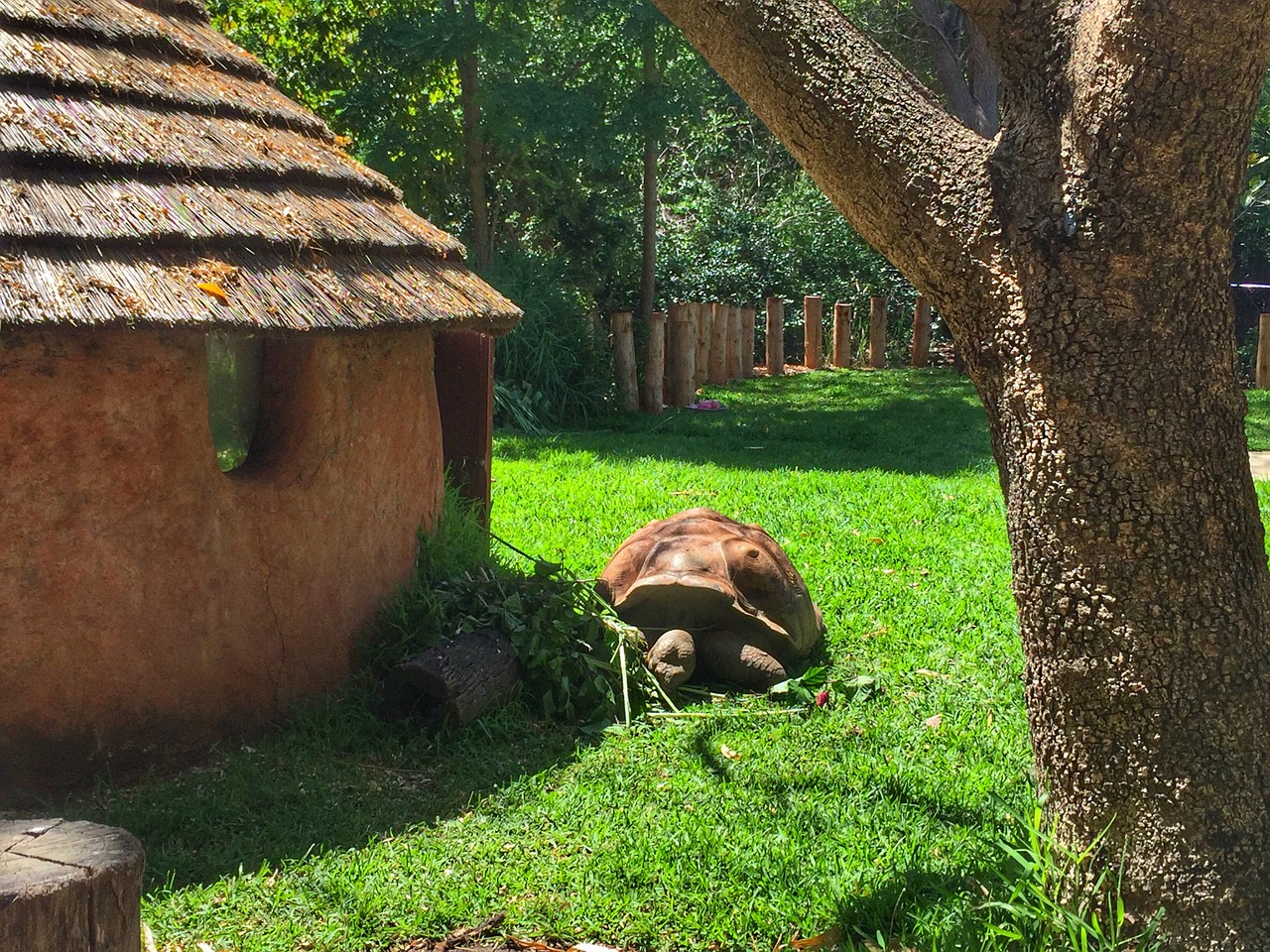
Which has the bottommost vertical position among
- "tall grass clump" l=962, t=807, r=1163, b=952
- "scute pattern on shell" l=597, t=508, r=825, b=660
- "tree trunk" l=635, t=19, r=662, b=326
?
"tall grass clump" l=962, t=807, r=1163, b=952

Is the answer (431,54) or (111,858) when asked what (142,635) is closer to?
(111,858)

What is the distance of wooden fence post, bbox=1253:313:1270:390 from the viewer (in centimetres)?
1788

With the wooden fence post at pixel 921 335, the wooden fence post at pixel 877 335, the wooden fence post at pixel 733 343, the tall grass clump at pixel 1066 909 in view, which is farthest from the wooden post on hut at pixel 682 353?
the tall grass clump at pixel 1066 909

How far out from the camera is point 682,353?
15.3 metres

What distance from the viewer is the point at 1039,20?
2957 millimetres

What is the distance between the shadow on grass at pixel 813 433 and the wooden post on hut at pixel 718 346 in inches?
21.6

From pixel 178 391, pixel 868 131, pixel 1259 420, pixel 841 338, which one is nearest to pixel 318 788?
pixel 178 391

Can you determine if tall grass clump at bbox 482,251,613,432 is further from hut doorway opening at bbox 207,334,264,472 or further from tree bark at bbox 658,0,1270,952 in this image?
tree bark at bbox 658,0,1270,952

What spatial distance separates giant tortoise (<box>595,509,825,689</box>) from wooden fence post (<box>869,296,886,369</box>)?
15.0m

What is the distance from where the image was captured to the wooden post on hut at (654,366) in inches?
580

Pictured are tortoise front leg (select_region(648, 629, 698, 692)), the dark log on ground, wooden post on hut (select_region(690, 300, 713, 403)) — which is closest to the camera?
the dark log on ground

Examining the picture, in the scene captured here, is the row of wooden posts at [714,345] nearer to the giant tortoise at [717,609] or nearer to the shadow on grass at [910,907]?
the giant tortoise at [717,609]

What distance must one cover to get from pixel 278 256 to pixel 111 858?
9.53ft

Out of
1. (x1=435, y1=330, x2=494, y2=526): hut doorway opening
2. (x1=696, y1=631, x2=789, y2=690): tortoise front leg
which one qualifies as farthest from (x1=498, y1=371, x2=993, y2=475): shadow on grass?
(x1=696, y1=631, x2=789, y2=690): tortoise front leg
